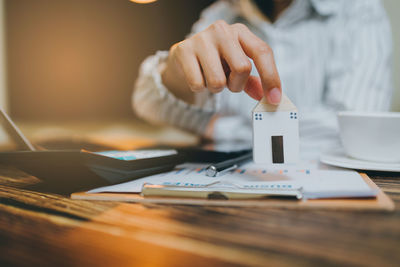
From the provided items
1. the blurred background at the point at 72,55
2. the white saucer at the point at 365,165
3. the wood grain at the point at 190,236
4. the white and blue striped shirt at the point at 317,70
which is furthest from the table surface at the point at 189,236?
the blurred background at the point at 72,55

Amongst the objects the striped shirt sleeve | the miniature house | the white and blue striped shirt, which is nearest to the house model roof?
the miniature house

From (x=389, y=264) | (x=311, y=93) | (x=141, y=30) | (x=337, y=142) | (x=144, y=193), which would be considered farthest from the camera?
(x=141, y=30)

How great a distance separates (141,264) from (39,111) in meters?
1.88

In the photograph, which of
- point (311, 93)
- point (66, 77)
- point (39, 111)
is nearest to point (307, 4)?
point (311, 93)

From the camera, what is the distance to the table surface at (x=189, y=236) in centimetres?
17

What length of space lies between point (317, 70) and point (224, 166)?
747mm

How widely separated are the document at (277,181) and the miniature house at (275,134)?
0.10ft

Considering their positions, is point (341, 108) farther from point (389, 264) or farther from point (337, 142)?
point (389, 264)

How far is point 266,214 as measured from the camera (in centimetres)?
24

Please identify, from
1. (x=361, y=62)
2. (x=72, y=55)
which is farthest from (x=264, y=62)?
(x=72, y=55)

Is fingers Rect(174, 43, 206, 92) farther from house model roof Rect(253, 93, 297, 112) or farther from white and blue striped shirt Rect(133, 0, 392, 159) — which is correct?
white and blue striped shirt Rect(133, 0, 392, 159)

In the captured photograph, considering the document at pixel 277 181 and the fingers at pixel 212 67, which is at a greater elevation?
the fingers at pixel 212 67

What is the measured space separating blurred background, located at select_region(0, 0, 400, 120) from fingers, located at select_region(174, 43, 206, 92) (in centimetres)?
130

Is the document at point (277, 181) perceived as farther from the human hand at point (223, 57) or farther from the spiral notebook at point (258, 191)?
the human hand at point (223, 57)
